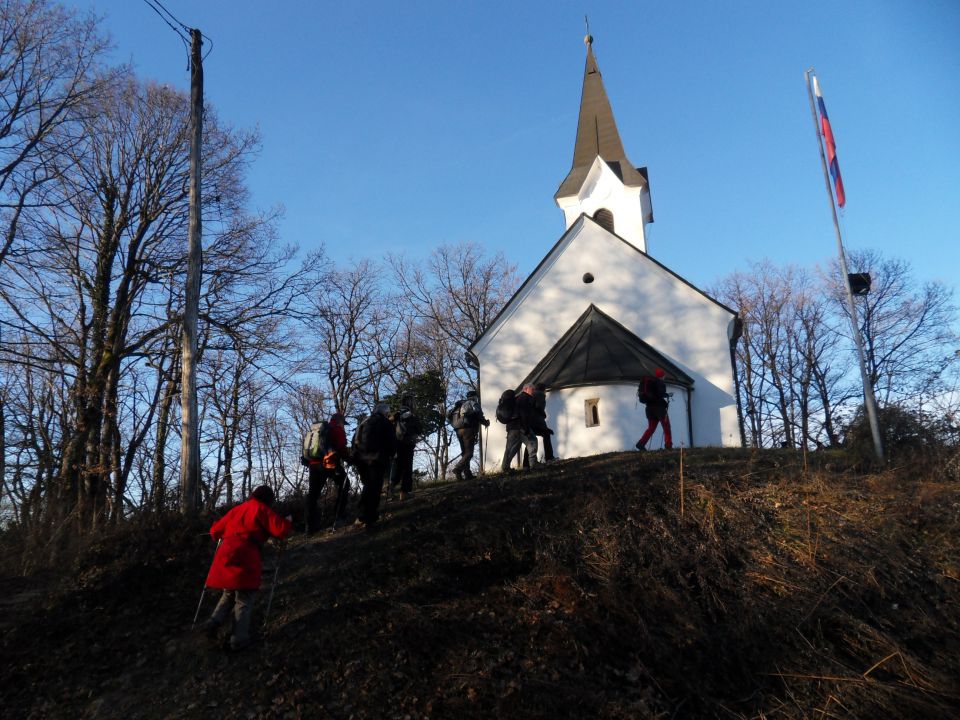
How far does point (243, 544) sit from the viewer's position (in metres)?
6.70

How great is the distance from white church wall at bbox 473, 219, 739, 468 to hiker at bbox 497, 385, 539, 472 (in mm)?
8799

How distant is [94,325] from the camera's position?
16.0 metres

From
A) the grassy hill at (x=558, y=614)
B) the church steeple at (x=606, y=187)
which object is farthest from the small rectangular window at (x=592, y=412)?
the church steeple at (x=606, y=187)

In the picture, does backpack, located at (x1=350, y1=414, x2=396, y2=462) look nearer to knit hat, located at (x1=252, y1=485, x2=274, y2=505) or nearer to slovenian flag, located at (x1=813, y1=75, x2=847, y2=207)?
knit hat, located at (x1=252, y1=485, x2=274, y2=505)

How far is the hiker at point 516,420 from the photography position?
12242 mm

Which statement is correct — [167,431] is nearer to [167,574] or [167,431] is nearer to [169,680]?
[167,574]

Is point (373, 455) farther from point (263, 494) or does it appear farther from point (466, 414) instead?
point (466, 414)

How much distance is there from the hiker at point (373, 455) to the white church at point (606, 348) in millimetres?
9963

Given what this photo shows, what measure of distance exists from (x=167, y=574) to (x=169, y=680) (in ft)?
7.99

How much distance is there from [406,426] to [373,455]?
1794 millimetres

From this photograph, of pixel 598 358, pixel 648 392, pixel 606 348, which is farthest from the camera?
pixel 606 348

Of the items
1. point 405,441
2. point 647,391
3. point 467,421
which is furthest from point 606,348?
point 405,441

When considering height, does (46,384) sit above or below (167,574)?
above

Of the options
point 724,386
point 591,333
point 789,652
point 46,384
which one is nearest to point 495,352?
point 591,333
